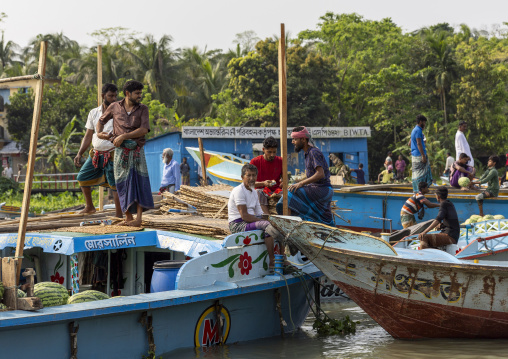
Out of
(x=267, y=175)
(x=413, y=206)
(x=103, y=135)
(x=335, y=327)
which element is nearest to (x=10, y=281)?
(x=103, y=135)

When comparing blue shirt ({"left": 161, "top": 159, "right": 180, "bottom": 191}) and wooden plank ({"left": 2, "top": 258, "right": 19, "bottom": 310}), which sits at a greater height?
blue shirt ({"left": 161, "top": 159, "right": 180, "bottom": 191})

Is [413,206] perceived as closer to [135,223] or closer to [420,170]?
[420,170]

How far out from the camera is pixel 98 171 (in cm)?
838

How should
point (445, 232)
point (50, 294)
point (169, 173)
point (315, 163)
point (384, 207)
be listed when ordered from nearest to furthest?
point (50, 294)
point (315, 163)
point (445, 232)
point (169, 173)
point (384, 207)

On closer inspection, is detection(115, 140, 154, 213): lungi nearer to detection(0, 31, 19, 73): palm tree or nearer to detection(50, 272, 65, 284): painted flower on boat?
detection(50, 272, 65, 284): painted flower on boat

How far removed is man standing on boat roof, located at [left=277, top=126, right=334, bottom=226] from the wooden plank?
10.5 ft

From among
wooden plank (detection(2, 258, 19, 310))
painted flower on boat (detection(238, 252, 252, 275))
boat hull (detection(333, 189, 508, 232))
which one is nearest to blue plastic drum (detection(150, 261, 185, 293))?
painted flower on boat (detection(238, 252, 252, 275))

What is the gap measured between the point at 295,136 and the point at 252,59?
22.8 meters

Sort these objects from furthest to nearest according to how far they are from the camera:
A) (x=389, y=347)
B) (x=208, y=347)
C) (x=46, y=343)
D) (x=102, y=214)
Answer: (x=102, y=214) < (x=389, y=347) < (x=208, y=347) < (x=46, y=343)

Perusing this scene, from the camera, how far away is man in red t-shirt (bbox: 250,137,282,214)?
770 centimetres

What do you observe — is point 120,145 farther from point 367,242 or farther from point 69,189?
point 69,189

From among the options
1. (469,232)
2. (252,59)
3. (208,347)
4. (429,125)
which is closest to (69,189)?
(252,59)

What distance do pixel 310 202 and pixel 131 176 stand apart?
1.99 meters

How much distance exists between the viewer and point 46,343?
5012 mm
